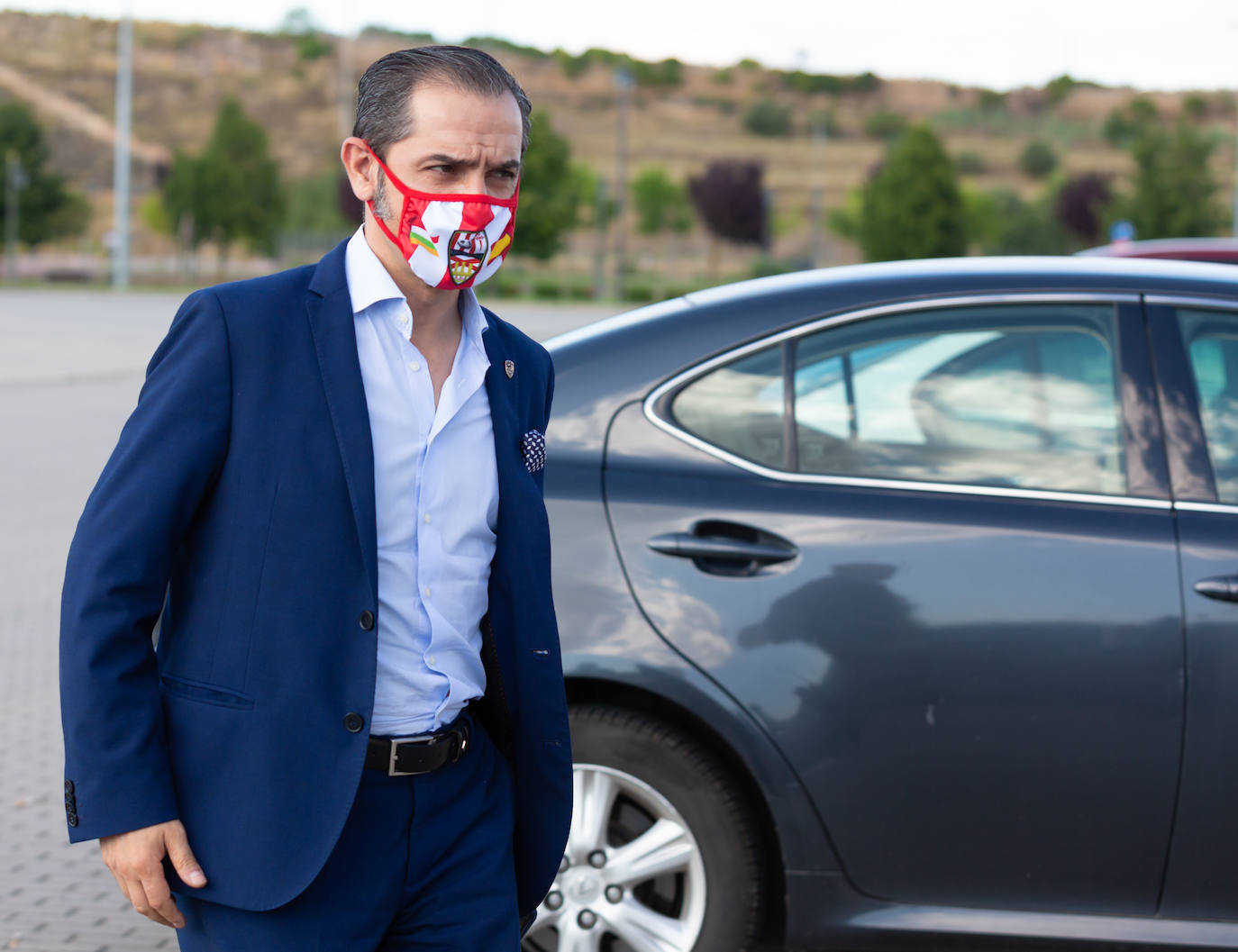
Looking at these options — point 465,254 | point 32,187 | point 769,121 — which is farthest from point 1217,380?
point 769,121

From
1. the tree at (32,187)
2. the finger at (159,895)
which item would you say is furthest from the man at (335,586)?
the tree at (32,187)

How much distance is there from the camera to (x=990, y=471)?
311cm

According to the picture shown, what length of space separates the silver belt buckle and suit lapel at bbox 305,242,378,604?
0.65ft

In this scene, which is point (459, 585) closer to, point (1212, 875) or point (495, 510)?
point (495, 510)

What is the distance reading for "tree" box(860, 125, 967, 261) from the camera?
178ft

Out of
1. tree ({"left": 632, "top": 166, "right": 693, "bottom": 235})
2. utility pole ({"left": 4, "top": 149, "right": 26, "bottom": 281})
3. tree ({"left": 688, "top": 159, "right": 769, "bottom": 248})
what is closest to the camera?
utility pole ({"left": 4, "top": 149, "right": 26, "bottom": 281})

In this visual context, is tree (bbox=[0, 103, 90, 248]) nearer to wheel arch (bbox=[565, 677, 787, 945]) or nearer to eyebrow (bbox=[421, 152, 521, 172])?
wheel arch (bbox=[565, 677, 787, 945])

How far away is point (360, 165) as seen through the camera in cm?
204

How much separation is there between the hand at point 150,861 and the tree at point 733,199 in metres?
82.4

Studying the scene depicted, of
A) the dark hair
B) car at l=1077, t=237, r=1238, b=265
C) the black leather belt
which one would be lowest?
the black leather belt

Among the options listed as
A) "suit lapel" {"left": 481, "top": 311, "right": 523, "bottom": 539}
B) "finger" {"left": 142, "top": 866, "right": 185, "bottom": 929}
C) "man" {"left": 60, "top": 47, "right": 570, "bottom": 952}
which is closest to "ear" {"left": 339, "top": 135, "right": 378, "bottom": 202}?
"man" {"left": 60, "top": 47, "right": 570, "bottom": 952}

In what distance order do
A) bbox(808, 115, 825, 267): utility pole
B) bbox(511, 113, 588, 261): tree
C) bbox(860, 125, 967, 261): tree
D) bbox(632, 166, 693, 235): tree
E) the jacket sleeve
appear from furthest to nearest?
bbox(632, 166, 693, 235): tree, bbox(808, 115, 825, 267): utility pole, bbox(511, 113, 588, 261): tree, bbox(860, 125, 967, 261): tree, the jacket sleeve

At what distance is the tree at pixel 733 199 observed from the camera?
274ft

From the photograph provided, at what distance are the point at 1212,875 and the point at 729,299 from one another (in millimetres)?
1488
